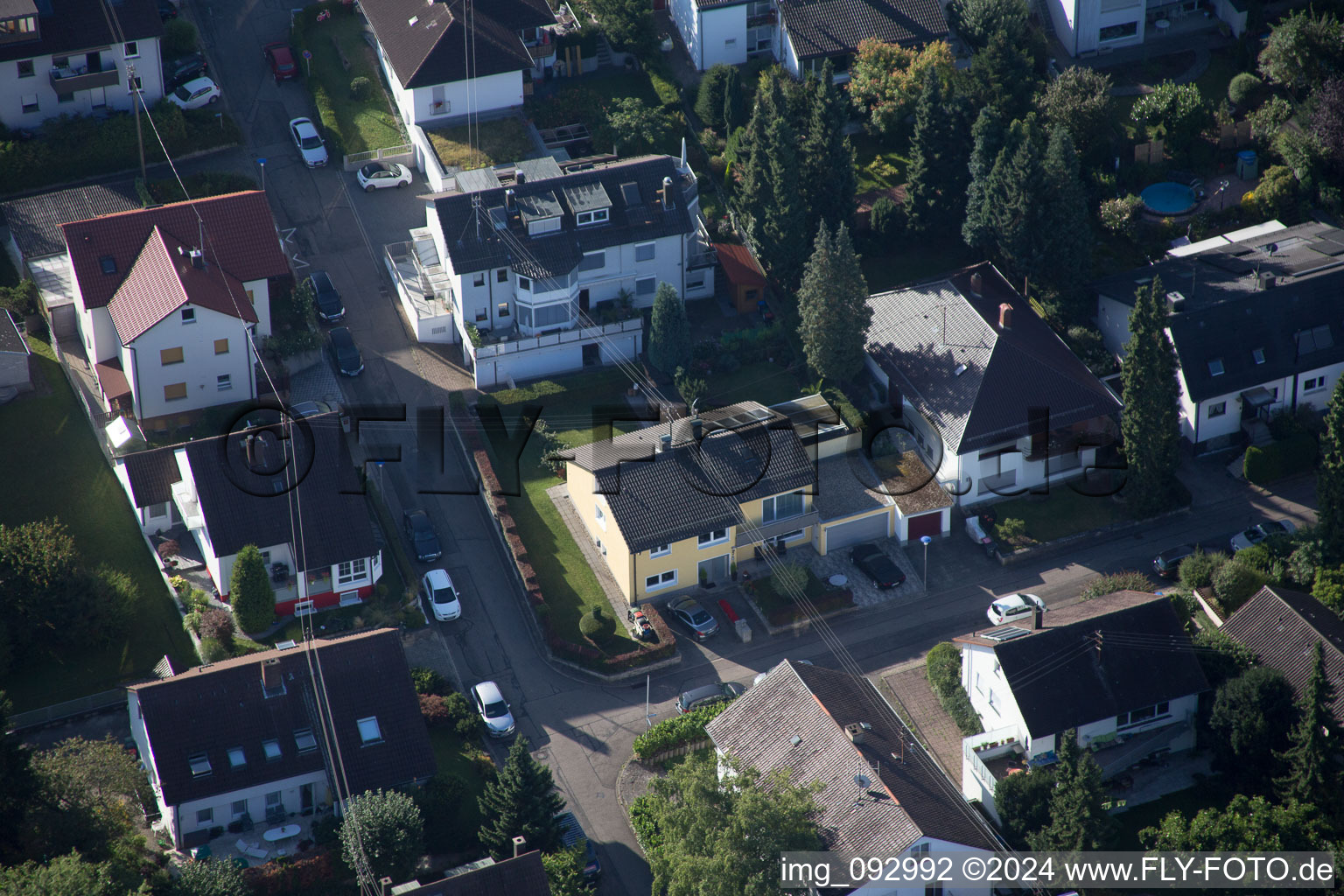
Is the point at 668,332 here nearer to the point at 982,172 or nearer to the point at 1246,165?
the point at 982,172

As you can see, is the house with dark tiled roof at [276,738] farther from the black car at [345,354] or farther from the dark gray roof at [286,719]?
the black car at [345,354]

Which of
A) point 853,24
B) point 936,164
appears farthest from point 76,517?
point 853,24

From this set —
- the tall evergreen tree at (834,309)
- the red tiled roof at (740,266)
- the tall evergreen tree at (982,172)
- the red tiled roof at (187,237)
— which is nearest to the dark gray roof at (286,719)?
the red tiled roof at (187,237)

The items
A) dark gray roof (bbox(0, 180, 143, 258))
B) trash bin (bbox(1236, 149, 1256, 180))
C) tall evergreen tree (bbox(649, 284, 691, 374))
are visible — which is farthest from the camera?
trash bin (bbox(1236, 149, 1256, 180))

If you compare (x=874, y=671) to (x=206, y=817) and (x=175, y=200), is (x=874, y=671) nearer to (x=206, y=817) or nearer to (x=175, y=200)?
(x=206, y=817)

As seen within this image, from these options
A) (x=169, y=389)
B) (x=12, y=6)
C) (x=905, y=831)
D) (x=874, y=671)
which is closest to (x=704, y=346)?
(x=874, y=671)

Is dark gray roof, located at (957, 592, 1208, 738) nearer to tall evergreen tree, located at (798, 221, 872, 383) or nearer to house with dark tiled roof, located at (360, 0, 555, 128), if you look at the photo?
tall evergreen tree, located at (798, 221, 872, 383)

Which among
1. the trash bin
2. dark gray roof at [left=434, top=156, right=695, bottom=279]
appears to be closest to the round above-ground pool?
the trash bin
